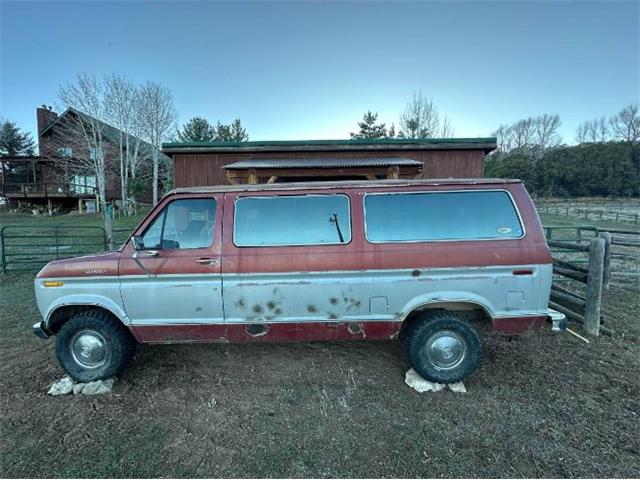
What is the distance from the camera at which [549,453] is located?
7.64ft

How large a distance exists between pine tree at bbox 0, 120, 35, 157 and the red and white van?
142ft

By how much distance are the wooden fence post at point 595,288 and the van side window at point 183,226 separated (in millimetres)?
5128

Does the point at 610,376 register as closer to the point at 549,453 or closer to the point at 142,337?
the point at 549,453

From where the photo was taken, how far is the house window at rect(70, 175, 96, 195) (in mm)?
24780

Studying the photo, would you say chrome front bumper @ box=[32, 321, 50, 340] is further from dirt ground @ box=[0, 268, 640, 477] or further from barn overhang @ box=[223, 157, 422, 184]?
barn overhang @ box=[223, 157, 422, 184]

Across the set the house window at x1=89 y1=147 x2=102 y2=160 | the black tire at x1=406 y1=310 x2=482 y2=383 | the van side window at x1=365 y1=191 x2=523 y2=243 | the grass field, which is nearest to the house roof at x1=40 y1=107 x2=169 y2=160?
the house window at x1=89 y1=147 x2=102 y2=160

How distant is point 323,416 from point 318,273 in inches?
51.1

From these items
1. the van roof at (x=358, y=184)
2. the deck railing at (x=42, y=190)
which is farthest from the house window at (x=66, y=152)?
the van roof at (x=358, y=184)

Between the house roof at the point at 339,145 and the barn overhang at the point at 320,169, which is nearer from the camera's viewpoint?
the barn overhang at the point at 320,169

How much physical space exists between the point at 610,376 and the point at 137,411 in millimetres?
4914

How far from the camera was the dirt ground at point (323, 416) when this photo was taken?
7.38ft

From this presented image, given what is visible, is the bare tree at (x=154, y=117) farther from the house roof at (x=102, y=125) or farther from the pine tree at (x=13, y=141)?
the pine tree at (x=13, y=141)

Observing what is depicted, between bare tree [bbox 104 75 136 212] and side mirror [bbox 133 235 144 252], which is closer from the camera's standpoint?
side mirror [bbox 133 235 144 252]

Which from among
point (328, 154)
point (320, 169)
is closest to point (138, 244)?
point (320, 169)
